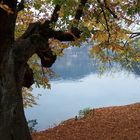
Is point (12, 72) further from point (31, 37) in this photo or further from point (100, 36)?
point (100, 36)

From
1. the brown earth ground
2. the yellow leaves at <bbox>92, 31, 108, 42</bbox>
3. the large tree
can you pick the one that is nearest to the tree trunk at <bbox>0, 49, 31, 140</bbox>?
the large tree

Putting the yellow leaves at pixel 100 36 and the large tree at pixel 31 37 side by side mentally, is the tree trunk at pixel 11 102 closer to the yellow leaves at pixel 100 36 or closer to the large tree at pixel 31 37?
the large tree at pixel 31 37

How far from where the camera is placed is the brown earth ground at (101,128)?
18891mm

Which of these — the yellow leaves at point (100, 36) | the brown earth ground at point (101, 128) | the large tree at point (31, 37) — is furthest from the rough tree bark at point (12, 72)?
the brown earth ground at point (101, 128)

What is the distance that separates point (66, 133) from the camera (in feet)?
66.2

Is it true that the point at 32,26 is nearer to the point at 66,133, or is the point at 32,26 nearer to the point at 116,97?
the point at 66,133

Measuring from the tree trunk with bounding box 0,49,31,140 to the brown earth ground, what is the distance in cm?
451

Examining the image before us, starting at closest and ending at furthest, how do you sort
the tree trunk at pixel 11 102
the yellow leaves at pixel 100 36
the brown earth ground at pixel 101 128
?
the tree trunk at pixel 11 102 < the yellow leaves at pixel 100 36 < the brown earth ground at pixel 101 128

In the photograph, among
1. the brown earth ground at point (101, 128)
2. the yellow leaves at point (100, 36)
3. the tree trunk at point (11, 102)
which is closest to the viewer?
the tree trunk at point (11, 102)

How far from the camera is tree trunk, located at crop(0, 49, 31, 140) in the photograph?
14555mm

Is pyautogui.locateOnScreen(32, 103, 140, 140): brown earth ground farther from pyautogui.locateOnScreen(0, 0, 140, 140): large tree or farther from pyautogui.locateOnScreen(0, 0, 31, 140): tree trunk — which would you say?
pyautogui.locateOnScreen(0, 0, 31, 140): tree trunk

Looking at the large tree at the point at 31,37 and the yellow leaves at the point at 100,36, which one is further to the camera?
the yellow leaves at the point at 100,36

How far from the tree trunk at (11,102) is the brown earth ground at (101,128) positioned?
451cm

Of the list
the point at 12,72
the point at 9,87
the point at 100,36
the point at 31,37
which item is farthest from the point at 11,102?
the point at 100,36
